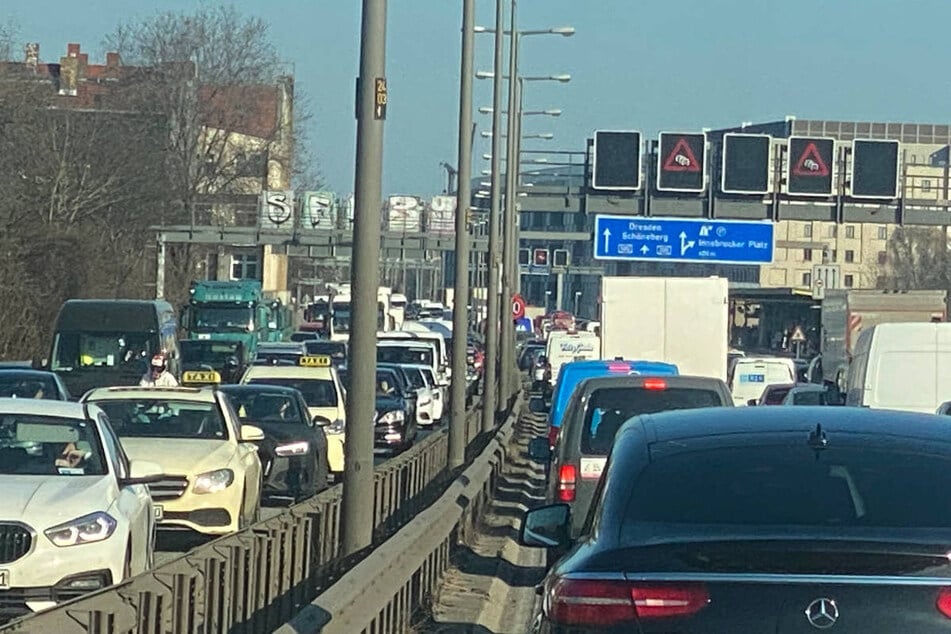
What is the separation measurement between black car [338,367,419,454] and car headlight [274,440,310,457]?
24.0ft

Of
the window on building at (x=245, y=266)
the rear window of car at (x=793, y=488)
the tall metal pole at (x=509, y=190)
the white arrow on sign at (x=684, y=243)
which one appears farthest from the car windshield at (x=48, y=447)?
the window on building at (x=245, y=266)

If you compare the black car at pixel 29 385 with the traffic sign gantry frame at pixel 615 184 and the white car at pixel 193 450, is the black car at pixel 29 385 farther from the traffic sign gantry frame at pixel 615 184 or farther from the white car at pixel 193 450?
the traffic sign gantry frame at pixel 615 184

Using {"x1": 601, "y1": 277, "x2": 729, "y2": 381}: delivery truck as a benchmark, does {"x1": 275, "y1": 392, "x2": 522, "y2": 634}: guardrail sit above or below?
below

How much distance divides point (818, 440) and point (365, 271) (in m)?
7.12

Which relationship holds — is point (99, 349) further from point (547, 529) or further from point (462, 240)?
point (547, 529)

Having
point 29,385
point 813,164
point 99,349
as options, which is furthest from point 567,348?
point 29,385

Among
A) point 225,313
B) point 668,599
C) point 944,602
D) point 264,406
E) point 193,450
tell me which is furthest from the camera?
point 225,313

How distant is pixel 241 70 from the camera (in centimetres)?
8375

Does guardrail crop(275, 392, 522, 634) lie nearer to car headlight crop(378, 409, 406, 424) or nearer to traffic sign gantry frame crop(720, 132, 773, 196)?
car headlight crop(378, 409, 406, 424)

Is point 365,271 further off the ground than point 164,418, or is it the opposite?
point 365,271

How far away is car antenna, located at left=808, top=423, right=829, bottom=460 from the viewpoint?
6.43 meters

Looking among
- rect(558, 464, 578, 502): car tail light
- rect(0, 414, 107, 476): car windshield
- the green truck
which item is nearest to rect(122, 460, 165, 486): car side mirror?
rect(0, 414, 107, 476): car windshield

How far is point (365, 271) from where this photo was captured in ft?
43.7

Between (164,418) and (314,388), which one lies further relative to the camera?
(314,388)
